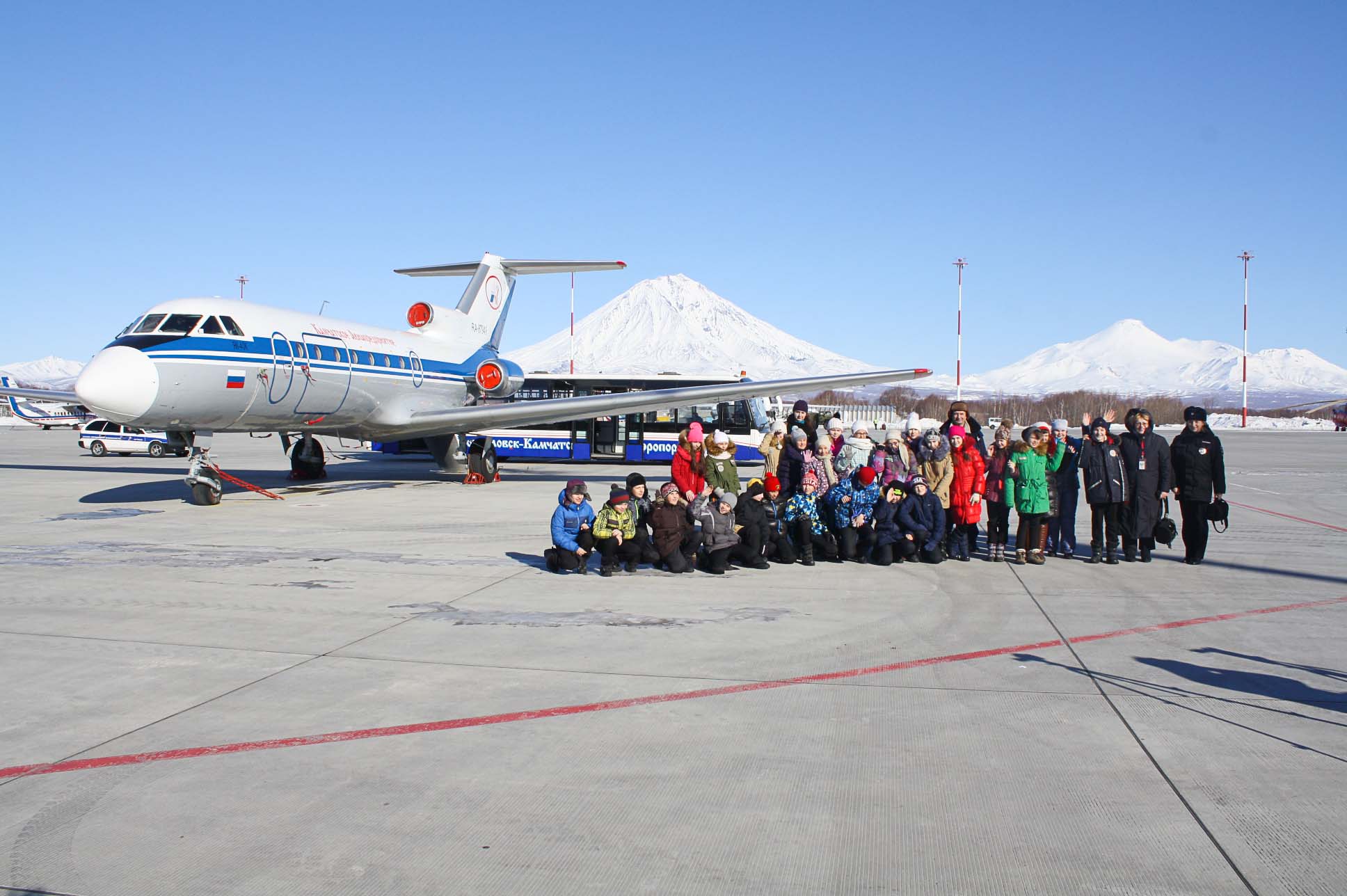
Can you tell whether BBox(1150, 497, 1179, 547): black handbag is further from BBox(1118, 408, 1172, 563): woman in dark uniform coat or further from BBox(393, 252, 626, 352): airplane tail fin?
BBox(393, 252, 626, 352): airplane tail fin

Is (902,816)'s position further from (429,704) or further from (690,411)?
(690,411)

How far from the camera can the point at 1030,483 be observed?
12.0 metres

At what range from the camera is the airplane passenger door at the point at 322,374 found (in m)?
19.3

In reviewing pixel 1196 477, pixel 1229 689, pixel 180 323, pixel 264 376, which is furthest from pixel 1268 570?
pixel 180 323

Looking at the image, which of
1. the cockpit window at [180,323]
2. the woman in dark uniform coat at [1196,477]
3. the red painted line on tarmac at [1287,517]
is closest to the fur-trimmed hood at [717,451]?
the woman in dark uniform coat at [1196,477]

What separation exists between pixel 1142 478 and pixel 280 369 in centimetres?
1533

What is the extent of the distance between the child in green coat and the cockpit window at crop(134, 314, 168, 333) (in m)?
14.4

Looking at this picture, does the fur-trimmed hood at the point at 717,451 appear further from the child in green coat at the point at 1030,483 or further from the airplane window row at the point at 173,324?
the airplane window row at the point at 173,324

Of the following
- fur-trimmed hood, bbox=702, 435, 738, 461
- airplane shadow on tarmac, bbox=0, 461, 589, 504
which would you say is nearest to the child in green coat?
fur-trimmed hood, bbox=702, 435, 738, 461

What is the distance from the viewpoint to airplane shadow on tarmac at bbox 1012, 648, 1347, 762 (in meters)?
5.93

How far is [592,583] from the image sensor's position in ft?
34.5

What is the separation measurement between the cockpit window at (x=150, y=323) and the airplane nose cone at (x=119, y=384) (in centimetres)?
57

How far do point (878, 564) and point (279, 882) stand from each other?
9.08m

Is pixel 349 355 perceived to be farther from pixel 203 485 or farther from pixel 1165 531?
pixel 1165 531
